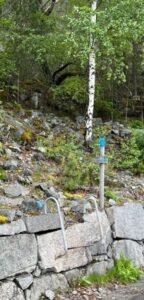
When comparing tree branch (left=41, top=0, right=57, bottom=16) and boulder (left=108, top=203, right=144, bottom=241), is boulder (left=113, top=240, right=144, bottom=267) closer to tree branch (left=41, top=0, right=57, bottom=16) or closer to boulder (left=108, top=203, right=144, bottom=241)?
boulder (left=108, top=203, right=144, bottom=241)

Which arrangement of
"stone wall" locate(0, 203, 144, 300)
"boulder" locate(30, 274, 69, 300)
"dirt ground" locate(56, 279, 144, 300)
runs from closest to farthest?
"stone wall" locate(0, 203, 144, 300) → "boulder" locate(30, 274, 69, 300) → "dirt ground" locate(56, 279, 144, 300)

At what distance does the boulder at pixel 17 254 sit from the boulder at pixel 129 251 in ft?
4.77

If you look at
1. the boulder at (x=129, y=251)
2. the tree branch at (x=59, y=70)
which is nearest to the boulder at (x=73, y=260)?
the boulder at (x=129, y=251)

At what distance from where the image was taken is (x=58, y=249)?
507 cm

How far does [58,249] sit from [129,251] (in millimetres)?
1307

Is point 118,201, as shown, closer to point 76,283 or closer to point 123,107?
point 76,283

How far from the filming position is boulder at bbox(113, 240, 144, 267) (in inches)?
231

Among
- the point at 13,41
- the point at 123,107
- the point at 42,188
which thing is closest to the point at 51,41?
the point at 13,41

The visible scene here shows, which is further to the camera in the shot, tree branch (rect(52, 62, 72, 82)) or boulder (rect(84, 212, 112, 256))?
tree branch (rect(52, 62, 72, 82))

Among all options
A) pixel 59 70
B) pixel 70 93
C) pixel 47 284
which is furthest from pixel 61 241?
pixel 59 70

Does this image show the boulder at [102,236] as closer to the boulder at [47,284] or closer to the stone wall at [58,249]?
the stone wall at [58,249]

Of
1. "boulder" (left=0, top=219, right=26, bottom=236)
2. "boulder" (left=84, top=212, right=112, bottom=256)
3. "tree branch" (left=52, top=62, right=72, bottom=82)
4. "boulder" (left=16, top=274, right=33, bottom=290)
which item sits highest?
"tree branch" (left=52, top=62, right=72, bottom=82)

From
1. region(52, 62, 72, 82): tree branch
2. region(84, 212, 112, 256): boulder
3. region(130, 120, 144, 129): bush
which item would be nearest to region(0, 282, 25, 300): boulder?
region(84, 212, 112, 256): boulder

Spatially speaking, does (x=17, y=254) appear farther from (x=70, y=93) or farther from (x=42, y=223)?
(x=70, y=93)
